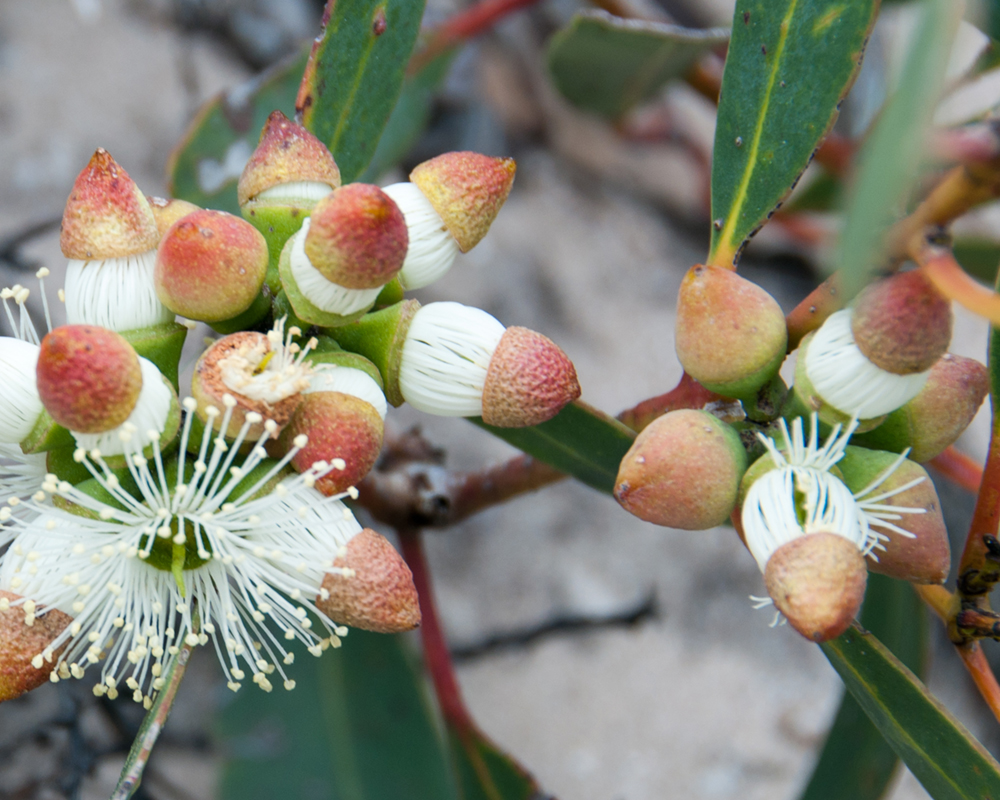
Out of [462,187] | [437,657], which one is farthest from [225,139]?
[437,657]

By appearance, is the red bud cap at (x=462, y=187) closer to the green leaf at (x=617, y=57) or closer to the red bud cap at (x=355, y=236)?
the red bud cap at (x=355, y=236)

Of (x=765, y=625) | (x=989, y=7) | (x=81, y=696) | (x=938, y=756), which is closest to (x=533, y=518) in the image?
(x=765, y=625)

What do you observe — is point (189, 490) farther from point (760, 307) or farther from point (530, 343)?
point (760, 307)

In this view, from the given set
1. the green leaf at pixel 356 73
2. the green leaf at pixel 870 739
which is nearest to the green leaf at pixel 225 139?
the green leaf at pixel 356 73

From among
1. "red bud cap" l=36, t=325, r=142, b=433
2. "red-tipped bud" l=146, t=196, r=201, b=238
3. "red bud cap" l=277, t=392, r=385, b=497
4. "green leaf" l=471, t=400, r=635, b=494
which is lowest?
"green leaf" l=471, t=400, r=635, b=494

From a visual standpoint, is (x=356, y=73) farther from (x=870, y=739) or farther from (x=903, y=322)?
(x=870, y=739)

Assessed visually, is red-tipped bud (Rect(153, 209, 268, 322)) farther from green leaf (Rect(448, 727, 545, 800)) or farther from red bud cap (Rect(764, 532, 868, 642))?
green leaf (Rect(448, 727, 545, 800))

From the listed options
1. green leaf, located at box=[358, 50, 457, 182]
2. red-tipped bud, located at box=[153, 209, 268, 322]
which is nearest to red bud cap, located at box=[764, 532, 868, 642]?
red-tipped bud, located at box=[153, 209, 268, 322]
